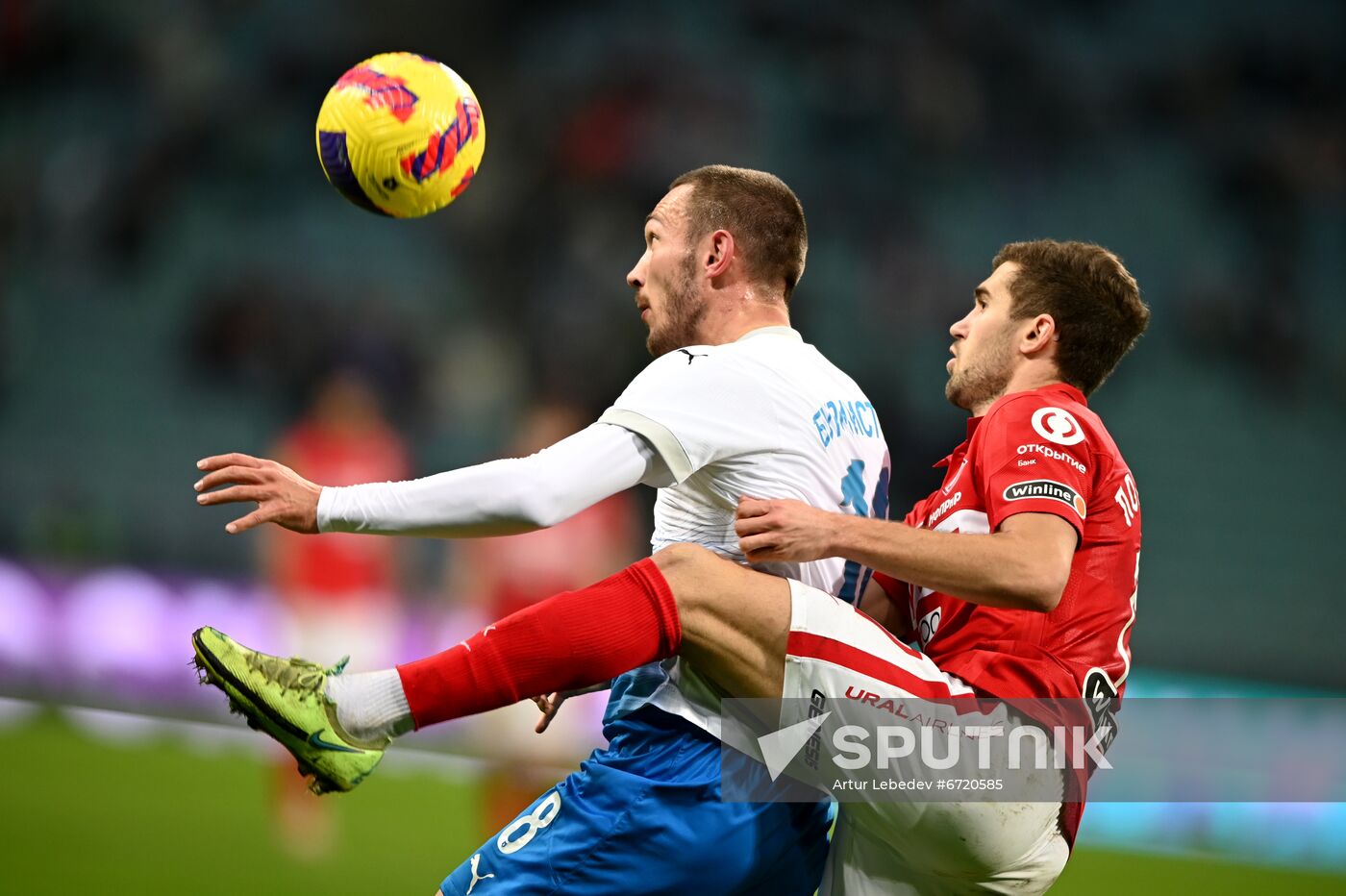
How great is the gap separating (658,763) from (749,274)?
1.21 metres

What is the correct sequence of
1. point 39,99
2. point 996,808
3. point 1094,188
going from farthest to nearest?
point 39,99 → point 1094,188 → point 996,808

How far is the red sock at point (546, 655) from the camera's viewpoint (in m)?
2.67

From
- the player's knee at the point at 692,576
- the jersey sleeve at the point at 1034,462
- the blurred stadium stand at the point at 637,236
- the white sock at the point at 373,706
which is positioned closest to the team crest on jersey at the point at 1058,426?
the jersey sleeve at the point at 1034,462

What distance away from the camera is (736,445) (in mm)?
2996

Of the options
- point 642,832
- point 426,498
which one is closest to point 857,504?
point 642,832

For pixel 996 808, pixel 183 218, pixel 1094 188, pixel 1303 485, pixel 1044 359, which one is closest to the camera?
pixel 996 808

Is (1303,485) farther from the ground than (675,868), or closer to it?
farther from the ground

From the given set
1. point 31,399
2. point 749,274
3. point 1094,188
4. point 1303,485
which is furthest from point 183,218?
point 749,274

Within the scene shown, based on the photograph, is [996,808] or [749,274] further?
[749,274]

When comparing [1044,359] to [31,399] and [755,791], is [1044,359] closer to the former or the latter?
[755,791]

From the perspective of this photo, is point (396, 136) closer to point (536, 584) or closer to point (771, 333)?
point (771, 333)

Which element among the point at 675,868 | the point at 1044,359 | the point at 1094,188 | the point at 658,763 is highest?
the point at 1094,188

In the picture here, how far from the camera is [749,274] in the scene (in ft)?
11.4

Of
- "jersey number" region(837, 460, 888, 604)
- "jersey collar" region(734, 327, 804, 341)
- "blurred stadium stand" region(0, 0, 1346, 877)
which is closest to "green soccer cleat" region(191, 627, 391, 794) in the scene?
"jersey number" region(837, 460, 888, 604)
